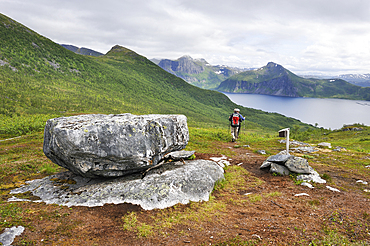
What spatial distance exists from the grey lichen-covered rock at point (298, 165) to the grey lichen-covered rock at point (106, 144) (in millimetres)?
9329

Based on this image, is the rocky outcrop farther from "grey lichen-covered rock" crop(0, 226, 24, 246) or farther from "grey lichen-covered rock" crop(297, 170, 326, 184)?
"grey lichen-covered rock" crop(0, 226, 24, 246)

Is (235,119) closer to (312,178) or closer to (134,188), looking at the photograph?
(312,178)

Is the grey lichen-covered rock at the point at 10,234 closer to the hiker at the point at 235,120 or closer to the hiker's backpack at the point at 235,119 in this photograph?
the hiker at the point at 235,120

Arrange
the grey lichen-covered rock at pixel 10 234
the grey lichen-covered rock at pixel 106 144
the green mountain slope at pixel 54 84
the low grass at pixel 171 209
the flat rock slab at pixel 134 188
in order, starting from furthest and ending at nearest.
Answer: the green mountain slope at pixel 54 84 < the grey lichen-covered rock at pixel 106 144 < the flat rock slab at pixel 134 188 < the low grass at pixel 171 209 < the grey lichen-covered rock at pixel 10 234

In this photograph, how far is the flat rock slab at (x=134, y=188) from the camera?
9219mm

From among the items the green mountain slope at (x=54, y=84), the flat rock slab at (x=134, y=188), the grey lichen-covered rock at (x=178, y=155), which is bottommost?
the flat rock slab at (x=134, y=188)

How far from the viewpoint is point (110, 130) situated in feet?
33.2

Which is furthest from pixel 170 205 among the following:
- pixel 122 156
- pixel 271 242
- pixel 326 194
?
pixel 326 194

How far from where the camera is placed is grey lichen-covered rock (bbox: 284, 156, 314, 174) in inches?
492

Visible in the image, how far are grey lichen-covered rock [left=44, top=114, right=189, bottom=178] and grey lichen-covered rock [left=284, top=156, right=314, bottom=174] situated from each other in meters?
9.33

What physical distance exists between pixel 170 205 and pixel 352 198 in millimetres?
9929

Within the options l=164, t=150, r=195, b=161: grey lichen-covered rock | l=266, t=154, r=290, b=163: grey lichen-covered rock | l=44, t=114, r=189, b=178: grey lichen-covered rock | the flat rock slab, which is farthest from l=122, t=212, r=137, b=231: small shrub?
l=266, t=154, r=290, b=163: grey lichen-covered rock

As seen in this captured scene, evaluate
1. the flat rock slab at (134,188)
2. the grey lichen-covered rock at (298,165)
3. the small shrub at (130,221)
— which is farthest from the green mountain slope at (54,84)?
the grey lichen-covered rock at (298,165)

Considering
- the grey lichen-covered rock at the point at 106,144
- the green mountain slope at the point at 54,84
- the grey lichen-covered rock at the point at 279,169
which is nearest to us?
the grey lichen-covered rock at the point at 106,144
